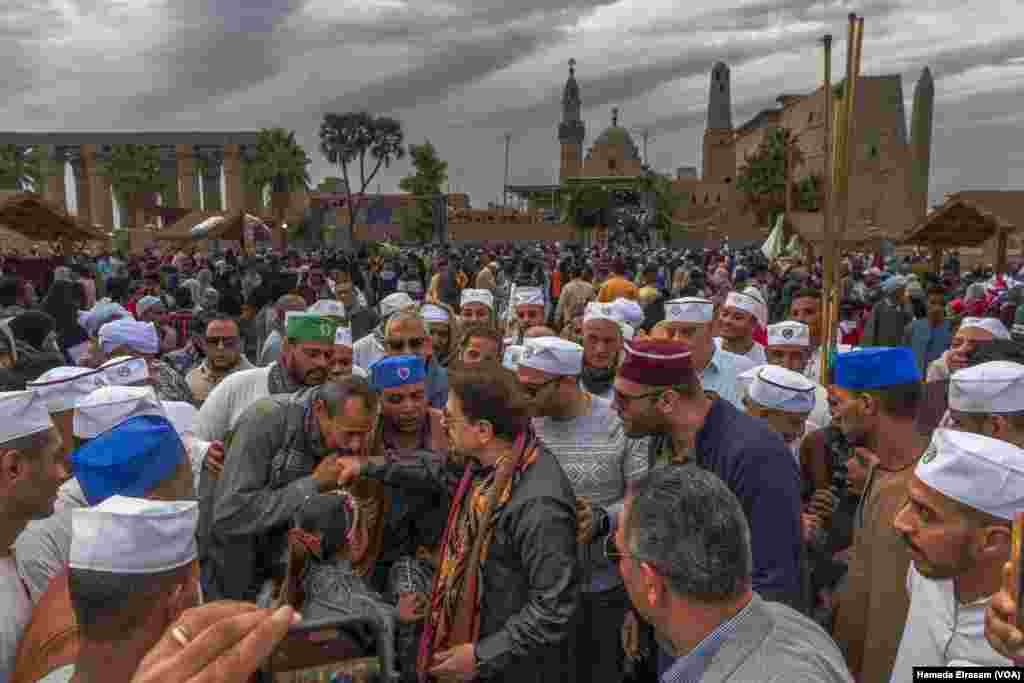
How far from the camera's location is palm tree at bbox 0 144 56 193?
65.8 metres

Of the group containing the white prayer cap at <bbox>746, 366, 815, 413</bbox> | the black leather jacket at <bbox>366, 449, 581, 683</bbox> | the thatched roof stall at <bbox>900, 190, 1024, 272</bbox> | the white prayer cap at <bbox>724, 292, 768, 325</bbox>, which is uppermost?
the thatched roof stall at <bbox>900, 190, 1024, 272</bbox>

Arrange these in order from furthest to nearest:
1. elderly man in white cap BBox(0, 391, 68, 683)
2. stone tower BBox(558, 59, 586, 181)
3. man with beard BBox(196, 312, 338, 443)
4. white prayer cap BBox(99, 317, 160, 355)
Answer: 1. stone tower BBox(558, 59, 586, 181)
2. white prayer cap BBox(99, 317, 160, 355)
3. man with beard BBox(196, 312, 338, 443)
4. elderly man in white cap BBox(0, 391, 68, 683)

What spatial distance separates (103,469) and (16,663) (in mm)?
665

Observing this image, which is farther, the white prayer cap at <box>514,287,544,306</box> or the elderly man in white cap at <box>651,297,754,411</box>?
the white prayer cap at <box>514,287,544,306</box>

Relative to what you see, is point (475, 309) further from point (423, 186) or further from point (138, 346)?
point (423, 186)

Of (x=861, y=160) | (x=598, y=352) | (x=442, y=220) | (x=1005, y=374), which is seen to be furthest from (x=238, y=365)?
(x=861, y=160)

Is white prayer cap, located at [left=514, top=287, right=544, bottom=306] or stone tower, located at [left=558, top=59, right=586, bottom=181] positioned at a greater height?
stone tower, located at [left=558, top=59, right=586, bottom=181]

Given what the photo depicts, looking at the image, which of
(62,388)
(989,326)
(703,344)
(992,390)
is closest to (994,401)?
(992,390)

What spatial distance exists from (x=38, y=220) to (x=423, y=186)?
5141 centimetres

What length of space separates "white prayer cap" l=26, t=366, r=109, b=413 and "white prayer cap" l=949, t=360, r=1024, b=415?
13.7 feet

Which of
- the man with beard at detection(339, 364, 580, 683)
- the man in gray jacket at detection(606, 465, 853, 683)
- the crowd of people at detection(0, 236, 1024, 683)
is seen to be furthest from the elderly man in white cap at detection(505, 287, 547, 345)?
the man in gray jacket at detection(606, 465, 853, 683)

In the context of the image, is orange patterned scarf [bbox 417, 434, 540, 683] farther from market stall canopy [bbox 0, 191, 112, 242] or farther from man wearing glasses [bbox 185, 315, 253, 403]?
market stall canopy [bbox 0, 191, 112, 242]

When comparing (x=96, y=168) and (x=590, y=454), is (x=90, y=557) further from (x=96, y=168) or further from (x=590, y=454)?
(x=96, y=168)

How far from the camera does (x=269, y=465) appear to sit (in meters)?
3.18
